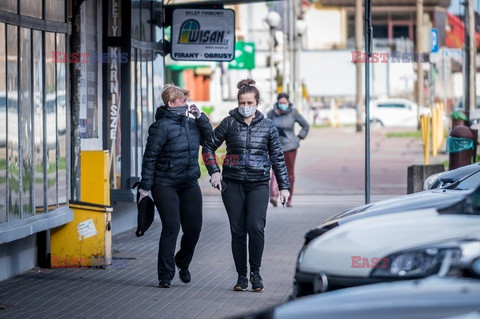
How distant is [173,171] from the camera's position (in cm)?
1076

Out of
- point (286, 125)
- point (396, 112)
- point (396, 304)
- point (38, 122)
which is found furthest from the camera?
point (396, 112)

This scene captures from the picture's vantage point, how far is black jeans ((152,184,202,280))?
10.8m

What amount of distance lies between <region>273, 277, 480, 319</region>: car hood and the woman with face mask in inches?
222

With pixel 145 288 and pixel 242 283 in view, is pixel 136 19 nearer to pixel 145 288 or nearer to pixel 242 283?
pixel 145 288

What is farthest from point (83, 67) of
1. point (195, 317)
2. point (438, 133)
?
point (438, 133)

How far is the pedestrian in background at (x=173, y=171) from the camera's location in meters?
10.8

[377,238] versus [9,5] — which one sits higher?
[9,5]

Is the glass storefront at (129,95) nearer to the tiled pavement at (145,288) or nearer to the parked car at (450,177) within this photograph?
the tiled pavement at (145,288)

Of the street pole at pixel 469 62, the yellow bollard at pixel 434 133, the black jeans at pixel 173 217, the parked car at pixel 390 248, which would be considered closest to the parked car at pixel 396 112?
the street pole at pixel 469 62

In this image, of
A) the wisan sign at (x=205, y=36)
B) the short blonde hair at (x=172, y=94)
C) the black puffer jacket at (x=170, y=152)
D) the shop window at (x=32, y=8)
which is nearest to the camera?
the black puffer jacket at (x=170, y=152)

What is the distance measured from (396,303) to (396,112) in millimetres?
66582

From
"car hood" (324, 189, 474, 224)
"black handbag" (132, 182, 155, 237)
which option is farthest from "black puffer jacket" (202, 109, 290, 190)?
"car hood" (324, 189, 474, 224)

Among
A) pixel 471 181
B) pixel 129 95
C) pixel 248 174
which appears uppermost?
pixel 129 95

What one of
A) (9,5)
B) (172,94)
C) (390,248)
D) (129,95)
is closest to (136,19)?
(129,95)
